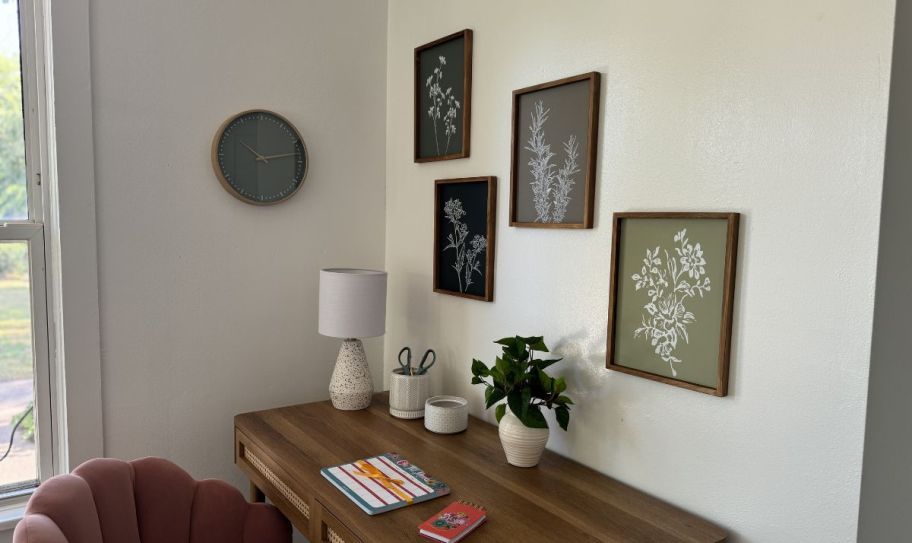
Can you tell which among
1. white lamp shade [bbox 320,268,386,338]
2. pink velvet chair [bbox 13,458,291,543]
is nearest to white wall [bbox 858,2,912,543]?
white lamp shade [bbox 320,268,386,338]

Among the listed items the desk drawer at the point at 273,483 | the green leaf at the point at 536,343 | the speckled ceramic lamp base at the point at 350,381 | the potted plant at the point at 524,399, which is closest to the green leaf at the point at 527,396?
the potted plant at the point at 524,399

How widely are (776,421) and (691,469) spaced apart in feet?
0.75

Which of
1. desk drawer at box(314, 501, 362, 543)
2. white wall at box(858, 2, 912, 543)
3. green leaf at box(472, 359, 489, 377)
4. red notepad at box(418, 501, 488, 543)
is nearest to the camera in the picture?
white wall at box(858, 2, 912, 543)

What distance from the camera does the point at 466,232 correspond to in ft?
6.42

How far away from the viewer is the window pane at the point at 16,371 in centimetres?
182

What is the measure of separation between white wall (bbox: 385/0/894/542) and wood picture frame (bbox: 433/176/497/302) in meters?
0.08

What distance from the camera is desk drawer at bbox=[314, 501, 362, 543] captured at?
1.32 m

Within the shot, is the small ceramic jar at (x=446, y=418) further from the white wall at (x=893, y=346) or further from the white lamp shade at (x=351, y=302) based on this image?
the white wall at (x=893, y=346)

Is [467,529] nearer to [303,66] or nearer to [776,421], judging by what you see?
[776,421]

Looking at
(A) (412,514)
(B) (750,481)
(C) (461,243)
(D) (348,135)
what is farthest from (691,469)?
(D) (348,135)

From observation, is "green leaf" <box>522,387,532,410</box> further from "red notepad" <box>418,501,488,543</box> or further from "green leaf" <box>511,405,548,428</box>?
"red notepad" <box>418,501,488,543</box>

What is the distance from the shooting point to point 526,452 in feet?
5.04

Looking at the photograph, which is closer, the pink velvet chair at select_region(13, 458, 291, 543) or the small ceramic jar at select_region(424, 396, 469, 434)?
the pink velvet chair at select_region(13, 458, 291, 543)

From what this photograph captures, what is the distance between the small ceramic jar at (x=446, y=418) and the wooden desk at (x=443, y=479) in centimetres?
2
